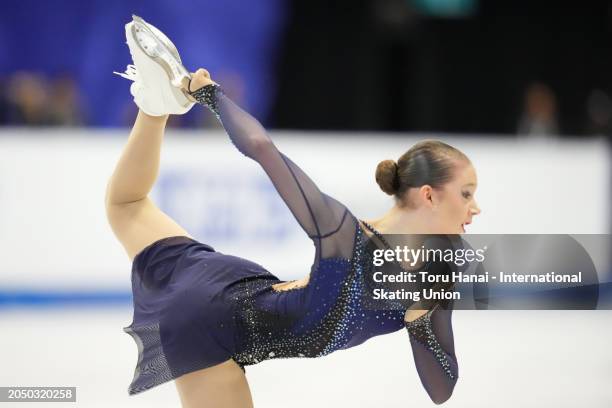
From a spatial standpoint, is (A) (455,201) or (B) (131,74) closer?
(A) (455,201)

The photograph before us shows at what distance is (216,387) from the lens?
2639mm

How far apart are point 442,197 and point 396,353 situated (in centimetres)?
157

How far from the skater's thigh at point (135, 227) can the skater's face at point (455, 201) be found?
95cm

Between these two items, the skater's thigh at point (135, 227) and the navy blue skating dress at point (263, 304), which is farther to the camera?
the skater's thigh at point (135, 227)

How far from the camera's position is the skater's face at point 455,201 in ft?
8.14

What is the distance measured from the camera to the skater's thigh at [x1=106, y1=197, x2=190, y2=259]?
295cm

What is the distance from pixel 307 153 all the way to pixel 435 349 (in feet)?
13.6

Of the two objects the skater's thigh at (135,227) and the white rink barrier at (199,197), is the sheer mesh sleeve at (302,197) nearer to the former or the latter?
the skater's thigh at (135,227)

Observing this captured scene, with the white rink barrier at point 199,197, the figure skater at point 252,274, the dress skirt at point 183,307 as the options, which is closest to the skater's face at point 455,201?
the figure skater at point 252,274

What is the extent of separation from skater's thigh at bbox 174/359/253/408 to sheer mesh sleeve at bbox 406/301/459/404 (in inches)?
21.0

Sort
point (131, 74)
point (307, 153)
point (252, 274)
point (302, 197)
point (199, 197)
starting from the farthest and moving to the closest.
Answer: point (307, 153), point (199, 197), point (131, 74), point (252, 274), point (302, 197)

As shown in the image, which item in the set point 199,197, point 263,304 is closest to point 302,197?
point 263,304

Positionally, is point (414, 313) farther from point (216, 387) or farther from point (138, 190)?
point (138, 190)

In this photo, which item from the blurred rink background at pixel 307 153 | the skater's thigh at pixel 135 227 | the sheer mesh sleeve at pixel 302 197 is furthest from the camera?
the blurred rink background at pixel 307 153
